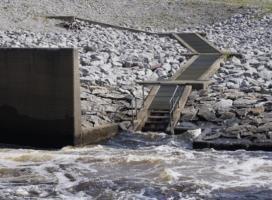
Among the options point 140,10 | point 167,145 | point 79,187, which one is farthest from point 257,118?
point 140,10

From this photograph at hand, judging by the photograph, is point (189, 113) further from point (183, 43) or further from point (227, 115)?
point (183, 43)

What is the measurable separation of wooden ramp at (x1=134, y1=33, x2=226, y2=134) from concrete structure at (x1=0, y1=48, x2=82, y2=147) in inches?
77.4

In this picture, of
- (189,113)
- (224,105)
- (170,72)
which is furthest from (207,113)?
(170,72)

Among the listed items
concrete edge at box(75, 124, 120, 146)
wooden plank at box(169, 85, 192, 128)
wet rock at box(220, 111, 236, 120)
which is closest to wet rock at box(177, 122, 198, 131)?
wooden plank at box(169, 85, 192, 128)

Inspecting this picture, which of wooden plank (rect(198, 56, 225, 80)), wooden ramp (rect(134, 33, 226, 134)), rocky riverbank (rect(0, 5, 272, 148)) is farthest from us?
wooden plank (rect(198, 56, 225, 80))

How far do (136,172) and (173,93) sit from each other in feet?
18.5

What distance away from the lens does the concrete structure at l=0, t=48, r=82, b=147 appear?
1596 cm

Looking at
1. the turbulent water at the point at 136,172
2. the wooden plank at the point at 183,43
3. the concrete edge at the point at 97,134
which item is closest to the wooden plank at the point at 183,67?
the wooden plank at the point at 183,43

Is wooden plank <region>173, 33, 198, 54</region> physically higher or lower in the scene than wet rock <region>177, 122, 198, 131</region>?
higher

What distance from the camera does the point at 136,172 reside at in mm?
13477

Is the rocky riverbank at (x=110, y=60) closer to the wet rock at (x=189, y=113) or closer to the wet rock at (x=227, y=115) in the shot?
the wet rock at (x=189, y=113)

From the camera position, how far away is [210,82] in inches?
797

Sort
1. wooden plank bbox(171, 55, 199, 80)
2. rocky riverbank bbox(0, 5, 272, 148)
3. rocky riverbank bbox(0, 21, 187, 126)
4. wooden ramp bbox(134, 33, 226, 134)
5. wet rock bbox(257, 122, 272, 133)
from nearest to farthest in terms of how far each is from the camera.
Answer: wet rock bbox(257, 122, 272, 133)
rocky riverbank bbox(0, 5, 272, 148)
wooden ramp bbox(134, 33, 226, 134)
rocky riverbank bbox(0, 21, 187, 126)
wooden plank bbox(171, 55, 199, 80)

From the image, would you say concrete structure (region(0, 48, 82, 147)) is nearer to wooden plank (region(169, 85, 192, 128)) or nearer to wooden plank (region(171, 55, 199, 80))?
wooden plank (region(169, 85, 192, 128))
